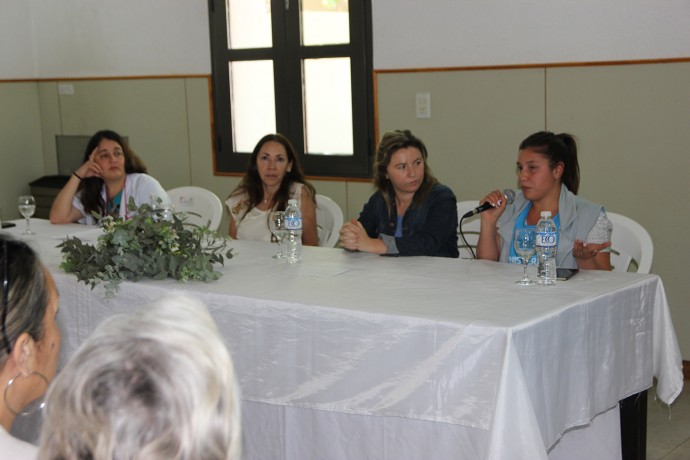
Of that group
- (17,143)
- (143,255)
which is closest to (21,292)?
(143,255)

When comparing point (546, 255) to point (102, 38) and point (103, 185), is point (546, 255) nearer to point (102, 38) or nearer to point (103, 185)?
point (103, 185)

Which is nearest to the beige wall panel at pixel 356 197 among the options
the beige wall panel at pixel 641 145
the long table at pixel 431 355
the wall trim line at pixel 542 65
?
the wall trim line at pixel 542 65

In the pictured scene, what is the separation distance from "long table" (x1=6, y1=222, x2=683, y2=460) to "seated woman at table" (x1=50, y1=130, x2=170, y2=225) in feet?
4.59

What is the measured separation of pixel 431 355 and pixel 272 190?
2.04 metres

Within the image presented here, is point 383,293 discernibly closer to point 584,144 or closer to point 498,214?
point 498,214

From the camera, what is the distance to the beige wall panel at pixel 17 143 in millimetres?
7020

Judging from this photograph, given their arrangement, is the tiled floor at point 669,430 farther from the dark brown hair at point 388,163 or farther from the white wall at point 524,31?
the white wall at point 524,31

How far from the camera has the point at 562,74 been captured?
16.1 ft

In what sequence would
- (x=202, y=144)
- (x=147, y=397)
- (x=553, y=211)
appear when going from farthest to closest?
(x=202, y=144) → (x=553, y=211) → (x=147, y=397)

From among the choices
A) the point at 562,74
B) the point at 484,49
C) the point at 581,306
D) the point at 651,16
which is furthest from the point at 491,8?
the point at 581,306

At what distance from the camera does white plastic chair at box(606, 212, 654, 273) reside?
12.4 feet

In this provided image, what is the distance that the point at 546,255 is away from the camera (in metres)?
3.24

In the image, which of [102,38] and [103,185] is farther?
[102,38]

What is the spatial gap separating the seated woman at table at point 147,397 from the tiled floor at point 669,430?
3.07 meters
